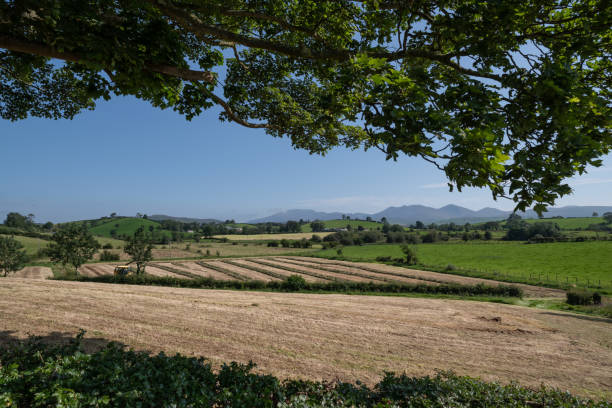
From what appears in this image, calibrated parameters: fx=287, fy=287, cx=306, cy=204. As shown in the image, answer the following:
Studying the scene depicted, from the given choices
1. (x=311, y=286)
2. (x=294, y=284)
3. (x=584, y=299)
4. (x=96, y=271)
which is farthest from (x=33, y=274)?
(x=584, y=299)

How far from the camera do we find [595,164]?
439 cm

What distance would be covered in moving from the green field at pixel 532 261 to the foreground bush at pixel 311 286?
1380 cm

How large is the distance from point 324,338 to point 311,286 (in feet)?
88.1

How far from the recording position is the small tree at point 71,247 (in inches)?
1734

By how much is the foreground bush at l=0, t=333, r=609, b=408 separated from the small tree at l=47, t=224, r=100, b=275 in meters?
49.7

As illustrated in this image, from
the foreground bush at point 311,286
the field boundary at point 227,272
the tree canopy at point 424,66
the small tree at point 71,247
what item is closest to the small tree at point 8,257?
the small tree at point 71,247

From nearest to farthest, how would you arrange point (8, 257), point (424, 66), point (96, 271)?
1. point (424, 66)
2. point (8, 257)
3. point (96, 271)

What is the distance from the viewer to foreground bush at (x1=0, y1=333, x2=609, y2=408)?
397 cm

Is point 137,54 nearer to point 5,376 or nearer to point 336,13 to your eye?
point 336,13

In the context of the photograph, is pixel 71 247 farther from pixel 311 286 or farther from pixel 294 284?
pixel 311 286

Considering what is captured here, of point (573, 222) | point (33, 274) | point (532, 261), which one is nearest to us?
point (33, 274)

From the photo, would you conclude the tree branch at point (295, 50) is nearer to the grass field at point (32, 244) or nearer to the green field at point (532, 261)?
the green field at point (532, 261)

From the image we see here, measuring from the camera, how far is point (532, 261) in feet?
208

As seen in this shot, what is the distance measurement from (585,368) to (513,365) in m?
3.25
